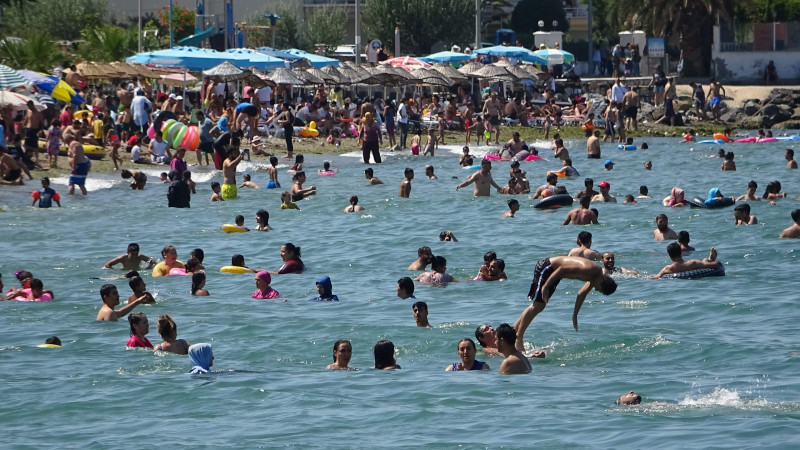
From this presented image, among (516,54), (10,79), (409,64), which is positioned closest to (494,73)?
(409,64)

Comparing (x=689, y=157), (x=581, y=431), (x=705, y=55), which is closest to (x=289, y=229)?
(x=581, y=431)

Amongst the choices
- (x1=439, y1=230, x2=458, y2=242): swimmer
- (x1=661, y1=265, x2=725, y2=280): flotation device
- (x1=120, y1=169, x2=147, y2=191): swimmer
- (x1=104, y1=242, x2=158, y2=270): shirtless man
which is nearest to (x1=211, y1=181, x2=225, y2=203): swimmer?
(x1=120, y1=169, x2=147, y2=191): swimmer

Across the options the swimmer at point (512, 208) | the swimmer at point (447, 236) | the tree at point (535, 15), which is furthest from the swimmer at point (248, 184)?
the tree at point (535, 15)

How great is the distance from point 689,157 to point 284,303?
66.3ft

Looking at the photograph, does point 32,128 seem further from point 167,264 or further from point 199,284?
point 199,284

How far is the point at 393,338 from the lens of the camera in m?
13.5

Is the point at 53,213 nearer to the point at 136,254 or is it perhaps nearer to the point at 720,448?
the point at 136,254

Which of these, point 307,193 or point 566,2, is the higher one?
point 566,2

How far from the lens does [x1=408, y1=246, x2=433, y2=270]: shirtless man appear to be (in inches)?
669

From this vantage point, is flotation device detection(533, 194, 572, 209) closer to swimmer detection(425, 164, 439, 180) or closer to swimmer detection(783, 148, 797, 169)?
swimmer detection(425, 164, 439, 180)

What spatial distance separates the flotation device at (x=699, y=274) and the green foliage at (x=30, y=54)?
867 inches

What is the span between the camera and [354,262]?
18.5m

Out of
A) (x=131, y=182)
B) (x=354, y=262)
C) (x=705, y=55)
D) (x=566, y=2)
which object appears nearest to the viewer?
(x=354, y=262)

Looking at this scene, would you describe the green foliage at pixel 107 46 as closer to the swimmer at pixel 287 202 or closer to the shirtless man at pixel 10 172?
the shirtless man at pixel 10 172
